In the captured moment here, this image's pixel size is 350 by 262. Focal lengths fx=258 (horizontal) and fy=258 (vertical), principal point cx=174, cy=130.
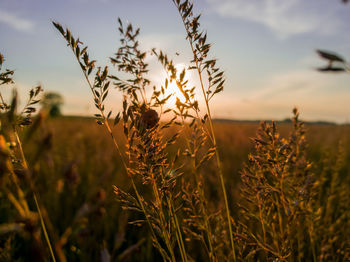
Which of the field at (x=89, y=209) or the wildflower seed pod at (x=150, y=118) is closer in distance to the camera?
the field at (x=89, y=209)

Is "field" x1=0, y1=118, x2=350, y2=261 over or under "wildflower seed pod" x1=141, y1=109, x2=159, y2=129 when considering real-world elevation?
under

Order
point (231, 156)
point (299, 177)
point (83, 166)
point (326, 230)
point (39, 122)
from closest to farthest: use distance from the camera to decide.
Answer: point (39, 122), point (299, 177), point (326, 230), point (83, 166), point (231, 156)

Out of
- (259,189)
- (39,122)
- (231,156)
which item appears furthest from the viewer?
(231,156)

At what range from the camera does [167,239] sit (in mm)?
1204

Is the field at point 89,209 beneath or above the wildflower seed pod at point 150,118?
beneath

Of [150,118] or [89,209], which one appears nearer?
[89,209]

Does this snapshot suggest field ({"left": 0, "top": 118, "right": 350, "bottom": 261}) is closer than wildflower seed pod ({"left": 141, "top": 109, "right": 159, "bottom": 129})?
Yes

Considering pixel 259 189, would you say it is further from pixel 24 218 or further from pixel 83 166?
pixel 83 166

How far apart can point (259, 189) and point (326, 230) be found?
1178 mm

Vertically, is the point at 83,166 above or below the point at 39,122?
below

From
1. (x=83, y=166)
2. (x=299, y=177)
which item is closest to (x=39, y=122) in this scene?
(x=299, y=177)

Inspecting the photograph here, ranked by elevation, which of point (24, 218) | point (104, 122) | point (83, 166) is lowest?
point (83, 166)

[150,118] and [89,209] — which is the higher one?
[150,118]

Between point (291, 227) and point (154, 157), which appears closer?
point (154, 157)
